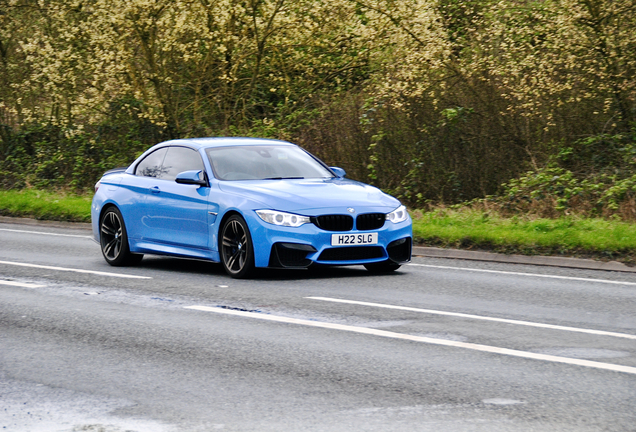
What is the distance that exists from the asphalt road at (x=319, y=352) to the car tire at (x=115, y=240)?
1.00m

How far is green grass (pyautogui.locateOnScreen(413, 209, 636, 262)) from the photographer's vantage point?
12742mm

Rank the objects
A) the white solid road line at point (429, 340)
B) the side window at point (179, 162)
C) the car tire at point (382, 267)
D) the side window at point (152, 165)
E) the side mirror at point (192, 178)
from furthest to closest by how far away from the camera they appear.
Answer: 1. the side window at point (152, 165)
2. the side window at point (179, 162)
3. the car tire at point (382, 267)
4. the side mirror at point (192, 178)
5. the white solid road line at point (429, 340)

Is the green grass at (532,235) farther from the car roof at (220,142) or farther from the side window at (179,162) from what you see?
the side window at (179,162)

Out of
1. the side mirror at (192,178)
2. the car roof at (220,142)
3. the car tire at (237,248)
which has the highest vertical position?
the car roof at (220,142)

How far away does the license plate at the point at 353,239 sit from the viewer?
10656 millimetres

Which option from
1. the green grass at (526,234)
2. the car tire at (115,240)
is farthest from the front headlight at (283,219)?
the green grass at (526,234)

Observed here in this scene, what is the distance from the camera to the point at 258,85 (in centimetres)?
2517

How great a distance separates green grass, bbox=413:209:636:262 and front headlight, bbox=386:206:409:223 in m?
2.60

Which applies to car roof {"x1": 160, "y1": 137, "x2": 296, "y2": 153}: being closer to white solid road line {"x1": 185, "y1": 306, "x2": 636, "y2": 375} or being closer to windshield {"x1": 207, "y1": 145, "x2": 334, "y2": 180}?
windshield {"x1": 207, "y1": 145, "x2": 334, "y2": 180}

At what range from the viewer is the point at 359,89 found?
23547 millimetres

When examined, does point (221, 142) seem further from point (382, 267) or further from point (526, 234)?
point (526, 234)

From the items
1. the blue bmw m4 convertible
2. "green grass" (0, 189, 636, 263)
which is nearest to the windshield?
the blue bmw m4 convertible

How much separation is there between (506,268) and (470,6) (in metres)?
11.6

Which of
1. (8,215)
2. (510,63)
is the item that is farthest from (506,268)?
(8,215)
